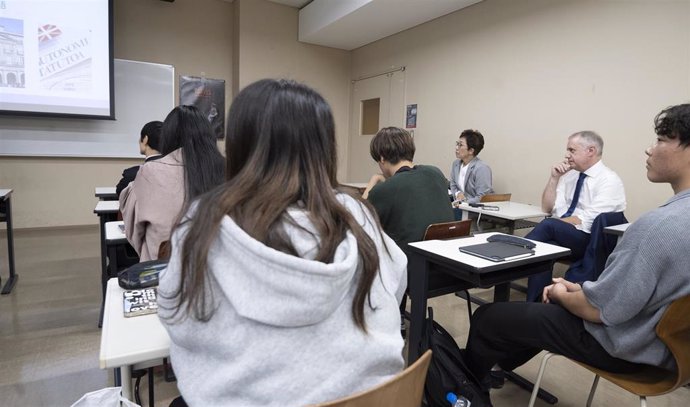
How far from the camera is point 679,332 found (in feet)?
3.62

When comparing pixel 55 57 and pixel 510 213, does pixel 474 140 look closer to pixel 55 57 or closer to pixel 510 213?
pixel 510 213

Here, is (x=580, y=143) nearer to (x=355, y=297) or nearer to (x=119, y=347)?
Result: (x=355, y=297)

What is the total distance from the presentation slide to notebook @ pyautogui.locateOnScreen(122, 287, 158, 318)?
4.26 metres

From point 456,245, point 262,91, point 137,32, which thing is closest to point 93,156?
point 137,32

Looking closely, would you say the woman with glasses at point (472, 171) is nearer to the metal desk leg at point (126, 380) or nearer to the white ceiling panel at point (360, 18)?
the white ceiling panel at point (360, 18)

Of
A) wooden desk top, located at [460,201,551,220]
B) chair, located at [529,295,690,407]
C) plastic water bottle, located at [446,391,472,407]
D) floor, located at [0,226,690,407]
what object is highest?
wooden desk top, located at [460,201,551,220]

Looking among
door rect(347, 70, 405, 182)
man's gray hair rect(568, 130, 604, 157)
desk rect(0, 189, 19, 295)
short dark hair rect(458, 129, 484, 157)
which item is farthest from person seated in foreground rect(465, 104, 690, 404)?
Answer: door rect(347, 70, 405, 182)

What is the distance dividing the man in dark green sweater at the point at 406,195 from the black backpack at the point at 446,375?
2.11 ft

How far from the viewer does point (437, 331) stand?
1.54 m

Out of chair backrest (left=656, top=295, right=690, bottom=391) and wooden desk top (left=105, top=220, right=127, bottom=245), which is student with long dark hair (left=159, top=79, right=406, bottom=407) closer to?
chair backrest (left=656, top=295, right=690, bottom=391)

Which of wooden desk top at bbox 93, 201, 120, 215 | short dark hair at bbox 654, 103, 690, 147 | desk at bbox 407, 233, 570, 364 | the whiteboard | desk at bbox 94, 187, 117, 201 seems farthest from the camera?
the whiteboard

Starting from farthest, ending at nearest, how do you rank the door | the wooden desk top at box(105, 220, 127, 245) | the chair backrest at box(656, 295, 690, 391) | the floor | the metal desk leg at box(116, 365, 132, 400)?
the door → the wooden desk top at box(105, 220, 127, 245) → the floor → the chair backrest at box(656, 295, 690, 391) → the metal desk leg at box(116, 365, 132, 400)

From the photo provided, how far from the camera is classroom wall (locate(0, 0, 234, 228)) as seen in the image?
4699 mm

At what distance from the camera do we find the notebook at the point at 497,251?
1.57 metres
